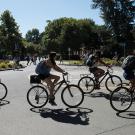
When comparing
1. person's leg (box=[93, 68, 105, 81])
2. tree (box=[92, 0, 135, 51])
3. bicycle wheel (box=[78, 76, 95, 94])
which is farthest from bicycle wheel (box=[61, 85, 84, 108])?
tree (box=[92, 0, 135, 51])

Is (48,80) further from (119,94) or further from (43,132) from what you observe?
(43,132)

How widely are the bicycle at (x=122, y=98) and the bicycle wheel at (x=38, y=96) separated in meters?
2.21

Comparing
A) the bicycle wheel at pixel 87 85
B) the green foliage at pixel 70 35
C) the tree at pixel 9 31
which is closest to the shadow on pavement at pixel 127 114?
the bicycle wheel at pixel 87 85

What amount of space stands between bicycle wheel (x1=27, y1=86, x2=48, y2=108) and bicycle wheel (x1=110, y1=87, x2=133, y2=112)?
2.21 metres

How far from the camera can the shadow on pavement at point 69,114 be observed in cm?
1075

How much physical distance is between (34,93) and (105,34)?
74.2 m

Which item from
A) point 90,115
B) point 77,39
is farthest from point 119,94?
point 77,39

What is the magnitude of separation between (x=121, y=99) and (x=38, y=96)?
2.63 metres

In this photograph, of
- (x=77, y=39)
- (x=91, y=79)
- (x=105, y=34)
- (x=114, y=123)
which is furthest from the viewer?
(x=77, y=39)

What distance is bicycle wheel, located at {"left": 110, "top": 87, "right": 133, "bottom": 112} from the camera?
461 inches

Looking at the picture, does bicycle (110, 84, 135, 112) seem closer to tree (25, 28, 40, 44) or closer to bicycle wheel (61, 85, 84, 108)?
bicycle wheel (61, 85, 84, 108)

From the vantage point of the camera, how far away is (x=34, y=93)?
13.1 m

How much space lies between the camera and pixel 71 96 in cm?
1305

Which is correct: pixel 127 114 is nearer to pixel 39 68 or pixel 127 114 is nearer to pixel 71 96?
pixel 71 96
